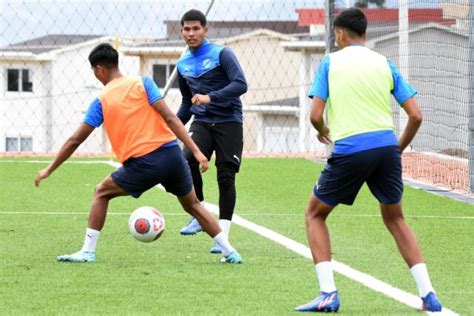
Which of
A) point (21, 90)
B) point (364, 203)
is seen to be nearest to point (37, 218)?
point (364, 203)

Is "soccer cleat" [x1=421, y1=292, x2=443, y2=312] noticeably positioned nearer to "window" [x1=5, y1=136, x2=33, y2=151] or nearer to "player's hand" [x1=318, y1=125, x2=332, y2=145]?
"player's hand" [x1=318, y1=125, x2=332, y2=145]

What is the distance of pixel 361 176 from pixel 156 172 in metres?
2.36

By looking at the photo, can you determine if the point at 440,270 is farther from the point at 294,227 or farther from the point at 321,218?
the point at 294,227

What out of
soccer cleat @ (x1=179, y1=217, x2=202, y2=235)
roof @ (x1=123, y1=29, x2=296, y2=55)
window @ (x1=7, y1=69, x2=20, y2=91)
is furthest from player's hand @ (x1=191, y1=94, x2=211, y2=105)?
window @ (x1=7, y1=69, x2=20, y2=91)

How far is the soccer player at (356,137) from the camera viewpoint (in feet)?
26.3

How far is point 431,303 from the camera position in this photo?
792 centimetres

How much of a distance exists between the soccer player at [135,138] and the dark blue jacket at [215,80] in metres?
1.13

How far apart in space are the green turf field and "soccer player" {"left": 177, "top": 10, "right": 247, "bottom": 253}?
2.06 ft

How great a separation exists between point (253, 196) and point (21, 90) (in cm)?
4550

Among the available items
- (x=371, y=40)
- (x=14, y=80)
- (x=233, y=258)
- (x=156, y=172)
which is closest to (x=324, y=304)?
(x=233, y=258)

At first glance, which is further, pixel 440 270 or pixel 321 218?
pixel 440 270

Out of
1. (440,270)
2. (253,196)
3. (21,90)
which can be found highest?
(440,270)

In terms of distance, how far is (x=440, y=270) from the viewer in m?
9.85

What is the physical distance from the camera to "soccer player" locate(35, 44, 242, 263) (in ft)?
32.4
